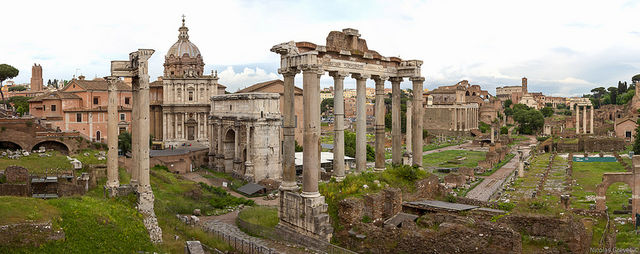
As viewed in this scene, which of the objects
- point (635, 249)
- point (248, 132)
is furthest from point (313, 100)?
point (248, 132)

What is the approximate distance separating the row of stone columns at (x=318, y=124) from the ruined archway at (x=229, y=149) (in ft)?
78.5

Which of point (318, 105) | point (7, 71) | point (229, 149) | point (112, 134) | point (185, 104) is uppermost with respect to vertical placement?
point (7, 71)

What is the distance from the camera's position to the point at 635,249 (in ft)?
54.4

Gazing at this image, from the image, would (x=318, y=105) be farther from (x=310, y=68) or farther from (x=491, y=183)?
(x=491, y=183)

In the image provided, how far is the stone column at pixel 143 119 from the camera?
60.3 ft

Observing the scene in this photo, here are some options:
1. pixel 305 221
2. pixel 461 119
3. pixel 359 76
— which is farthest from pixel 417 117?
pixel 461 119

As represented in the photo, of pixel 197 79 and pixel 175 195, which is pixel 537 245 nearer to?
pixel 175 195

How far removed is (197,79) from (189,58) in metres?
3.70

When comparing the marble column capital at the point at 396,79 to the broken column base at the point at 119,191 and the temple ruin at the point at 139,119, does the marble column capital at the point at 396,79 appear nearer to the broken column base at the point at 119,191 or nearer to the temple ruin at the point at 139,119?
the temple ruin at the point at 139,119

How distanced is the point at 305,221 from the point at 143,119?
24.4 ft

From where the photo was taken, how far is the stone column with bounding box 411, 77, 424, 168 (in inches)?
835

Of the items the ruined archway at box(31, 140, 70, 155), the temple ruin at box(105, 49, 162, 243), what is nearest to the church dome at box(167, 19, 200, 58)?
the ruined archway at box(31, 140, 70, 155)

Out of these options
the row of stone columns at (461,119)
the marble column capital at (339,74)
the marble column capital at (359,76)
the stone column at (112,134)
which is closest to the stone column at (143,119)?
the stone column at (112,134)

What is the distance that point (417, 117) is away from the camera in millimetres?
21234
